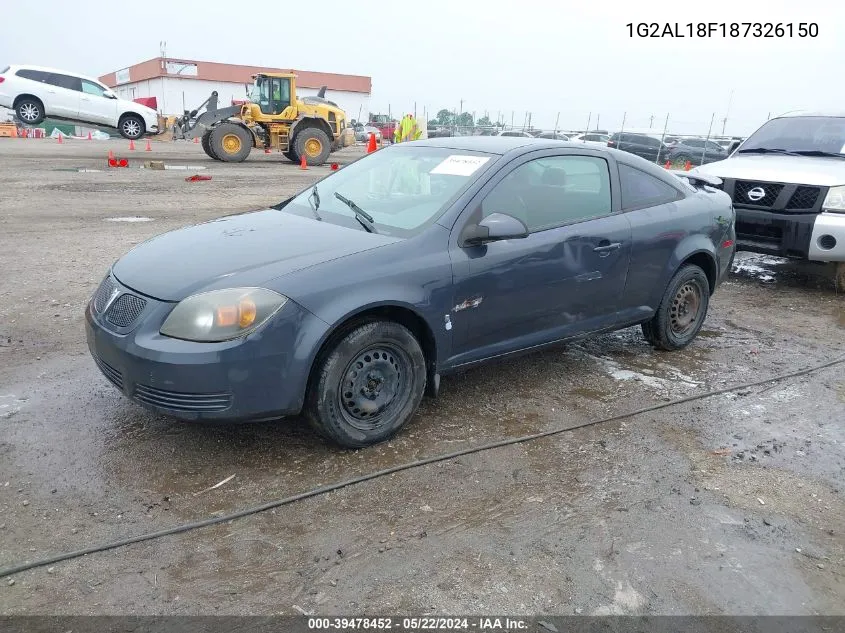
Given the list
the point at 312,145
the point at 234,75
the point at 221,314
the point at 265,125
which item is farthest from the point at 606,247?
the point at 234,75

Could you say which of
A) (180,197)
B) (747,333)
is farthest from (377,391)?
(180,197)

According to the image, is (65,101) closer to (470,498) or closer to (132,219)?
(132,219)

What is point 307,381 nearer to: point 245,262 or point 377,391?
point 377,391

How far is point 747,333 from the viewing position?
19.4 feet

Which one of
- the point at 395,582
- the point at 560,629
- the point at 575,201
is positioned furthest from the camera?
the point at 575,201

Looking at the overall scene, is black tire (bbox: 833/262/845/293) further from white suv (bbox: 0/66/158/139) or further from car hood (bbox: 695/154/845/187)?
white suv (bbox: 0/66/158/139)

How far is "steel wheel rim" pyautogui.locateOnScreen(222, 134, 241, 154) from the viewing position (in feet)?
66.4

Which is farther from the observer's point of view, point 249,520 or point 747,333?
point 747,333

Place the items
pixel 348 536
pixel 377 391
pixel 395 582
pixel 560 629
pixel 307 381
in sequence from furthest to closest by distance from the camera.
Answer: pixel 377 391 < pixel 307 381 < pixel 348 536 < pixel 395 582 < pixel 560 629

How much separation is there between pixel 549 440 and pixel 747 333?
2.97 m

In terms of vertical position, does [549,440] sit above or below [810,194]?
below

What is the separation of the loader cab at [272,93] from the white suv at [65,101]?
517cm

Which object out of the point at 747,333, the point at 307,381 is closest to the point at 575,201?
the point at 307,381

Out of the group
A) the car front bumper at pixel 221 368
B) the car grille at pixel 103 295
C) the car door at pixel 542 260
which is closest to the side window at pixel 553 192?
the car door at pixel 542 260
